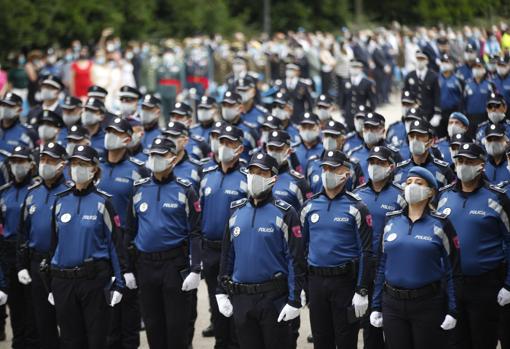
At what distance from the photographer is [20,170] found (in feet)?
37.7

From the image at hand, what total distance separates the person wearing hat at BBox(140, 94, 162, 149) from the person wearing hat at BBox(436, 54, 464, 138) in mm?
5838

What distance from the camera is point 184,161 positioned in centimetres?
1188

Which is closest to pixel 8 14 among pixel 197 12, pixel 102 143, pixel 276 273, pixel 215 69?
pixel 215 69

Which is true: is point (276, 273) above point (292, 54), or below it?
above

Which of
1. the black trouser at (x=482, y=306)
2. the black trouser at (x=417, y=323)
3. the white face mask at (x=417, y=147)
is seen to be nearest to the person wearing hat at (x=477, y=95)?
the white face mask at (x=417, y=147)

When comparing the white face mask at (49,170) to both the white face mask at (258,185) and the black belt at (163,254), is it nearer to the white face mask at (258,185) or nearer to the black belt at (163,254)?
the black belt at (163,254)

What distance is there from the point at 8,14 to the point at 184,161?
70.1ft

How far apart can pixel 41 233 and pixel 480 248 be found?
4373mm

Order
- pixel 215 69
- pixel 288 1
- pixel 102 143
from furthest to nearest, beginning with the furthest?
pixel 288 1, pixel 215 69, pixel 102 143

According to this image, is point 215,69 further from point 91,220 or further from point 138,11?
point 91,220

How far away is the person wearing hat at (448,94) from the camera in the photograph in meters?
18.1

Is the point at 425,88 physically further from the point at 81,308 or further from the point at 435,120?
the point at 81,308

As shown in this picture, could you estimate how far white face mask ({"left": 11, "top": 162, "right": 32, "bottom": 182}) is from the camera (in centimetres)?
1147

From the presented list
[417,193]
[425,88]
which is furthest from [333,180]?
[425,88]
